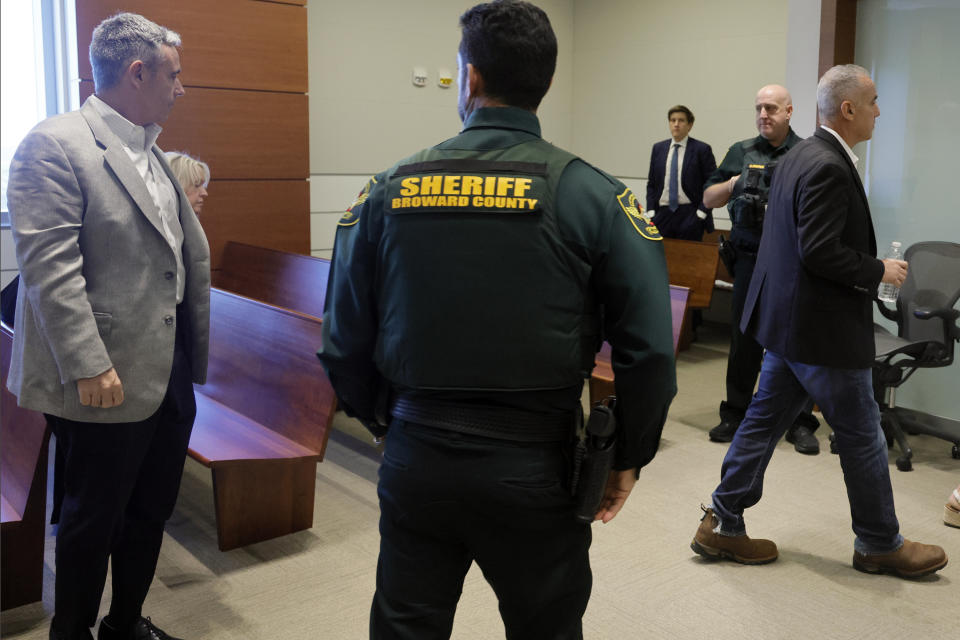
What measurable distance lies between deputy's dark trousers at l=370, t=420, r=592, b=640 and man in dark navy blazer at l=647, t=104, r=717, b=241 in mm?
5194

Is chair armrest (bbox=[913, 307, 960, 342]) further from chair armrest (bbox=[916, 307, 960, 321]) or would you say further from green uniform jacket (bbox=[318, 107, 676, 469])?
green uniform jacket (bbox=[318, 107, 676, 469])

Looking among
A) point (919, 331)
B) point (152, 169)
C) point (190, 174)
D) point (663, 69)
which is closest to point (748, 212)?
point (919, 331)

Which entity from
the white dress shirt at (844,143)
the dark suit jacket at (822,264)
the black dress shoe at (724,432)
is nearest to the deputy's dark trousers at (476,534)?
the dark suit jacket at (822,264)

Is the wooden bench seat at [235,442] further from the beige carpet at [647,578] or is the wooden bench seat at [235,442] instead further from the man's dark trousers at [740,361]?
the man's dark trousers at [740,361]

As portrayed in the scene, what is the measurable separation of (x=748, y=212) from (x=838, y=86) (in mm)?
1427

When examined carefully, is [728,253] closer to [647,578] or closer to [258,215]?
[647,578]

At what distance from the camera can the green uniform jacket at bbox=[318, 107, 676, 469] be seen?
4.92 ft

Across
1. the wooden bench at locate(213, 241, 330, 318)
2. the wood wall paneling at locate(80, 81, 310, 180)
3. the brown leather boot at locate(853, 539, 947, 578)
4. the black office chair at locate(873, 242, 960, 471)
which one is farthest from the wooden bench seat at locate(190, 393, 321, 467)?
the black office chair at locate(873, 242, 960, 471)

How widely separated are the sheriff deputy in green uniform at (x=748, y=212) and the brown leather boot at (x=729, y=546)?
4.29 ft

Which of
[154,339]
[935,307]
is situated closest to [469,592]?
[154,339]

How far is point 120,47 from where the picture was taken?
2133 millimetres

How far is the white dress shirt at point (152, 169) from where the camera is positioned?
85.4 inches

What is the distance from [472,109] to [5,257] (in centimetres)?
443

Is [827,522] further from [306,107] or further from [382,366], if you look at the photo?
[306,107]
